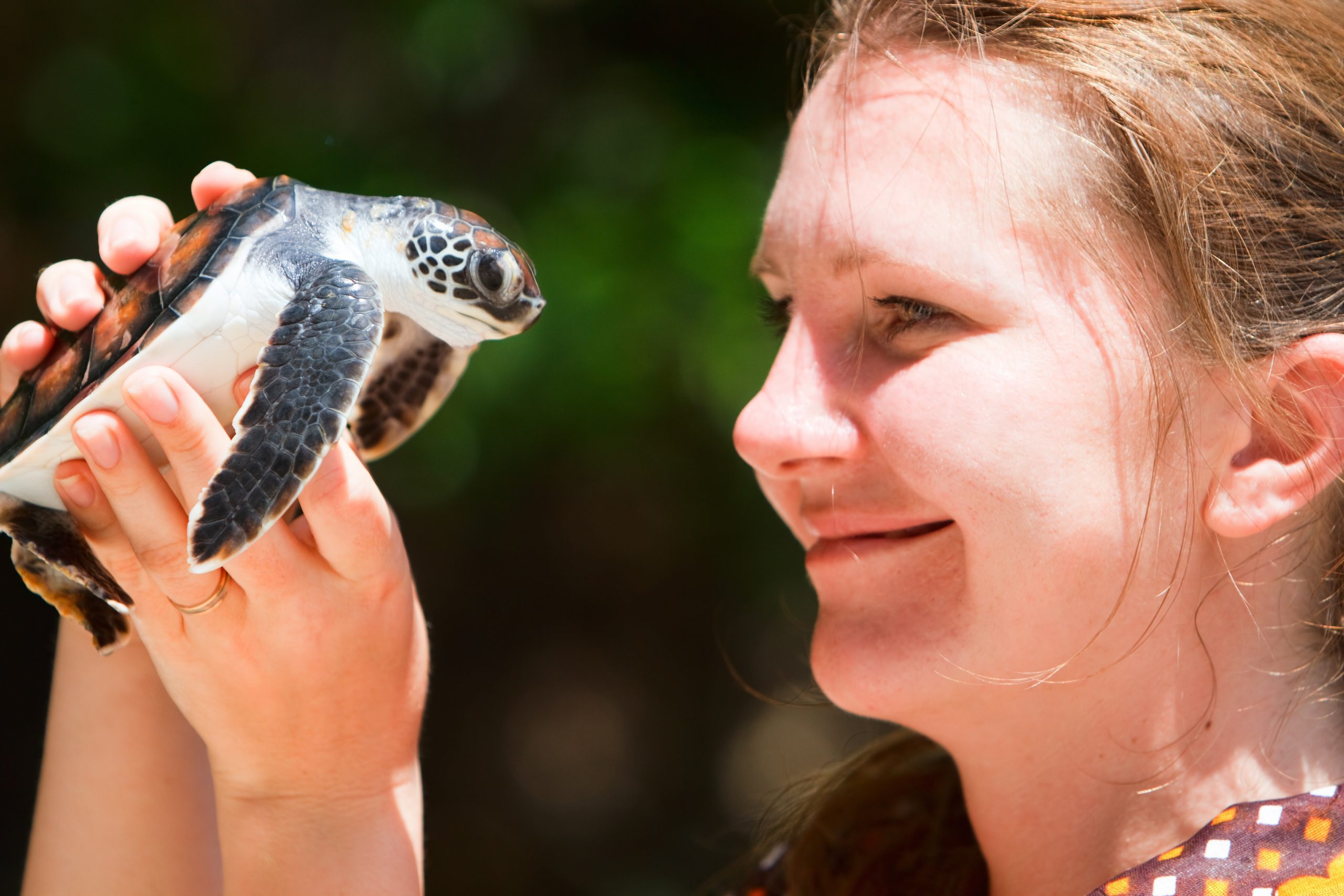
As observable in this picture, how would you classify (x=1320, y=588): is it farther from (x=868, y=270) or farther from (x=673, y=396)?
(x=673, y=396)

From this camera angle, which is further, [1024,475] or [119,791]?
[119,791]

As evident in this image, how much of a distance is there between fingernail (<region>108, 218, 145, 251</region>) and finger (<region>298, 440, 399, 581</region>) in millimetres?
279

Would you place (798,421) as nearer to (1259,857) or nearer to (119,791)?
(1259,857)

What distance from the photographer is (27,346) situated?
929 mm

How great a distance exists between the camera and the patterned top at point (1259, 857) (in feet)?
2.42

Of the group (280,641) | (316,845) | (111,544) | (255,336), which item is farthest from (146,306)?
(316,845)

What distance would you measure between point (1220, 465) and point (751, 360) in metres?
1.07

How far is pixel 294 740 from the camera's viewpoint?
3.01 feet

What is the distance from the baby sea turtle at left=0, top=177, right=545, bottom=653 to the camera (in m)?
0.73

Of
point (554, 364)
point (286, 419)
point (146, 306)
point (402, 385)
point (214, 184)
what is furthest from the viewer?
point (554, 364)

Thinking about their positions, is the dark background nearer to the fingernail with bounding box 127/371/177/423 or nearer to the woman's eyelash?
the woman's eyelash

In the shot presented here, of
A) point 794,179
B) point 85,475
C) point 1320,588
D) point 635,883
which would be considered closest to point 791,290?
point 794,179

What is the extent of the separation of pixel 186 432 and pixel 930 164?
64 cm

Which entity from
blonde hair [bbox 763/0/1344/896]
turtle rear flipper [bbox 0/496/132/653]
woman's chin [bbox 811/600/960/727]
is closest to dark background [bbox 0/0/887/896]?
woman's chin [bbox 811/600/960/727]
